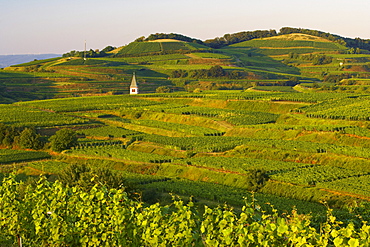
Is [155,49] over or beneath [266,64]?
over

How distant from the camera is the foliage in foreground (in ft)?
43.2

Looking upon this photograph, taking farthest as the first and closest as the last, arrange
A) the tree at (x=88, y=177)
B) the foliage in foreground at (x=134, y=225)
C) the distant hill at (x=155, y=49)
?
1. the distant hill at (x=155, y=49)
2. the tree at (x=88, y=177)
3. the foliage in foreground at (x=134, y=225)

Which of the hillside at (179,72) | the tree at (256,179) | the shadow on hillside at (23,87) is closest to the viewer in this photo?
the tree at (256,179)

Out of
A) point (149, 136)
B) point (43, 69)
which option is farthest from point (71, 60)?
point (149, 136)

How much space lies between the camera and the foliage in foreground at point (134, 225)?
13.2 meters

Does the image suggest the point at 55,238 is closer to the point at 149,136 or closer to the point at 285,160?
the point at 285,160

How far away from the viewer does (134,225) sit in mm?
15703

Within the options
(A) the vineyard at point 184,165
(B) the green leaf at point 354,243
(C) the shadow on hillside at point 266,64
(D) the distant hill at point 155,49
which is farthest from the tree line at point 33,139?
(D) the distant hill at point 155,49

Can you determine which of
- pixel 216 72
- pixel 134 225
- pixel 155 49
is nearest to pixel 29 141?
pixel 134 225

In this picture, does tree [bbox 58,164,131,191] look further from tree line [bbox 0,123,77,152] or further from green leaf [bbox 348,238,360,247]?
tree line [bbox 0,123,77,152]

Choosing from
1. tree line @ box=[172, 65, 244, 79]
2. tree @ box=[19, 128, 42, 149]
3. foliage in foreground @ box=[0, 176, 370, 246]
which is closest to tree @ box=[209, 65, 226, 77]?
tree line @ box=[172, 65, 244, 79]

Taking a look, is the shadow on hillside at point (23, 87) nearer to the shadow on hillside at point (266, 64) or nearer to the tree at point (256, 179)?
the shadow on hillside at point (266, 64)

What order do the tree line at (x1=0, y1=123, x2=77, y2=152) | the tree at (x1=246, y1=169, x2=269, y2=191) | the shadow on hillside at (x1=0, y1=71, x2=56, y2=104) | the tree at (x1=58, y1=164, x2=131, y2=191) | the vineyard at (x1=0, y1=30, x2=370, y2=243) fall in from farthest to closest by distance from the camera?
the shadow on hillside at (x1=0, y1=71, x2=56, y2=104)
the tree line at (x1=0, y1=123, x2=77, y2=152)
the tree at (x1=246, y1=169, x2=269, y2=191)
the tree at (x1=58, y1=164, x2=131, y2=191)
the vineyard at (x1=0, y1=30, x2=370, y2=243)

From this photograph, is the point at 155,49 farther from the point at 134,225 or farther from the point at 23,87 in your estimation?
the point at 134,225
